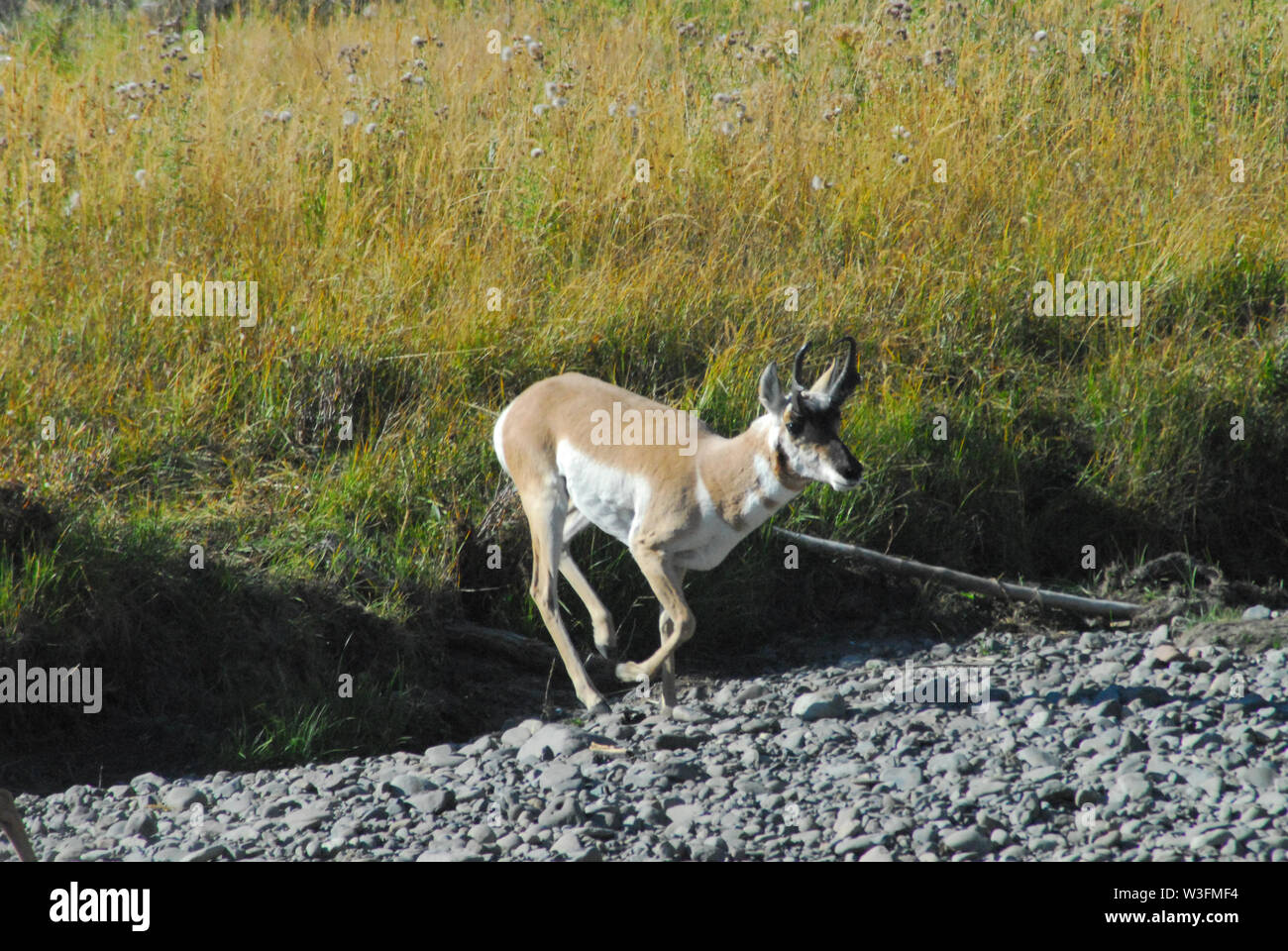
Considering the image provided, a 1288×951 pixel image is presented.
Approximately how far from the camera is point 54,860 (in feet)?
16.5

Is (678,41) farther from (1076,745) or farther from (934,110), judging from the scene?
(1076,745)

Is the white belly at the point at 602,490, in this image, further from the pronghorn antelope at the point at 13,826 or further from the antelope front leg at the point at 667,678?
the pronghorn antelope at the point at 13,826

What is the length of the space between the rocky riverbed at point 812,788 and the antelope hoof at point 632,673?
242 millimetres

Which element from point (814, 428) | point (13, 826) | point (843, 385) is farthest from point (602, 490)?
point (13, 826)

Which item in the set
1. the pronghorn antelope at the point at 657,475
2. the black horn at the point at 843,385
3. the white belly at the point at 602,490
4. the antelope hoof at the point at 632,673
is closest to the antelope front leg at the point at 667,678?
the pronghorn antelope at the point at 657,475

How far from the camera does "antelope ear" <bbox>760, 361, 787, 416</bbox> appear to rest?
5445mm

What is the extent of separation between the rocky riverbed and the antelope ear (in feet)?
4.82

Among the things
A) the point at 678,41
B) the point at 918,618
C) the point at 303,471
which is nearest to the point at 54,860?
the point at 303,471

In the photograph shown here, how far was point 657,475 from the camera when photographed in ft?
19.1

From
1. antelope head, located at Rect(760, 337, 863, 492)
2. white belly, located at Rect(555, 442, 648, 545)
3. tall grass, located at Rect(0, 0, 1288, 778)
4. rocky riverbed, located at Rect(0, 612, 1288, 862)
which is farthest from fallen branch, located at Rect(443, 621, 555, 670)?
antelope head, located at Rect(760, 337, 863, 492)

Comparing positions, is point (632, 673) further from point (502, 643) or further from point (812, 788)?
point (502, 643)

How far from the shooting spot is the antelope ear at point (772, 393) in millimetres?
5445

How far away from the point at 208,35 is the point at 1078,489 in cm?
936

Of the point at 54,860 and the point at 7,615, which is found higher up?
the point at 7,615
